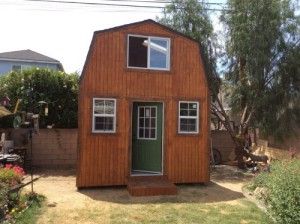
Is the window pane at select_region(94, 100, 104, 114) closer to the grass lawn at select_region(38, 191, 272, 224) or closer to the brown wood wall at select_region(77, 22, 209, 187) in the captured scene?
the brown wood wall at select_region(77, 22, 209, 187)

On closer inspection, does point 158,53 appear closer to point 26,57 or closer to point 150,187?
point 150,187

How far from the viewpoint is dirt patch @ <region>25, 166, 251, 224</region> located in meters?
9.34

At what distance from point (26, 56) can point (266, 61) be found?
73.5 ft

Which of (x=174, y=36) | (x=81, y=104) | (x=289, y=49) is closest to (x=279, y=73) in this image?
(x=289, y=49)

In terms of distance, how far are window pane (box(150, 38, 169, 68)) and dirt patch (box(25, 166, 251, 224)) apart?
12.9ft

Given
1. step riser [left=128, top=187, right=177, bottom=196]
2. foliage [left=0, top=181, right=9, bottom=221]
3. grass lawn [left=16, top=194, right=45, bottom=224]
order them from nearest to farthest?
foliage [left=0, top=181, right=9, bottom=221], grass lawn [left=16, top=194, right=45, bottom=224], step riser [left=128, top=187, right=177, bottom=196]

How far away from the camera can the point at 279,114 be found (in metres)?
17.5

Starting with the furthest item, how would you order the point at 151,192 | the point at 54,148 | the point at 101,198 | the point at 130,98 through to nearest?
the point at 54,148 < the point at 130,98 < the point at 151,192 < the point at 101,198

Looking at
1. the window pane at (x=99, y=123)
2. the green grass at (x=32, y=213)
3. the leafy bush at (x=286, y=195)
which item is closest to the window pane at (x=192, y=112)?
the window pane at (x=99, y=123)

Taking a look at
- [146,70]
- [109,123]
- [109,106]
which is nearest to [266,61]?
[146,70]

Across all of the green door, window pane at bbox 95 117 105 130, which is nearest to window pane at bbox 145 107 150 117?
the green door

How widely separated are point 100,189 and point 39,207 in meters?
2.83

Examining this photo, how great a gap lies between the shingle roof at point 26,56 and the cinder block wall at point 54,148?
58.2ft

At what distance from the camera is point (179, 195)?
11719mm
